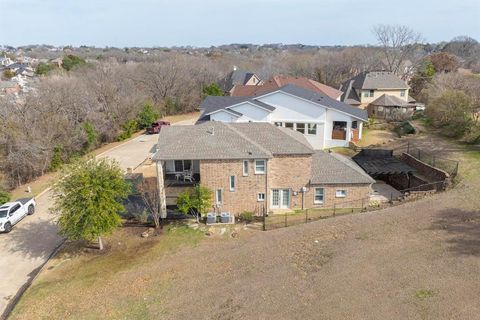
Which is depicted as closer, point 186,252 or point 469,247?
point 469,247

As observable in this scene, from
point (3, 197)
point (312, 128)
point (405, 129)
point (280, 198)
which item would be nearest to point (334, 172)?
point (280, 198)

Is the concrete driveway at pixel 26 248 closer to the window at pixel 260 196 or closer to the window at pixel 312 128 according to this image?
the window at pixel 260 196

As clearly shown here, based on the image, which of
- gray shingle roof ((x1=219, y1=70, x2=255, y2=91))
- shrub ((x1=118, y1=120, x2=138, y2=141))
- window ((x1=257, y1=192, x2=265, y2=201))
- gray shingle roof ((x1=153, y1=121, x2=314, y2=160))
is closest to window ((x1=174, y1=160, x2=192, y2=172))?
gray shingle roof ((x1=153, y1=121, x2=314, y2=160))

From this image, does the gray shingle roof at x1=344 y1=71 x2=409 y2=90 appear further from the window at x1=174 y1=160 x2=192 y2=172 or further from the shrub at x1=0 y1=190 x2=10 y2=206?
the shrub at x1=0 y1=190 x2=10 y2=206

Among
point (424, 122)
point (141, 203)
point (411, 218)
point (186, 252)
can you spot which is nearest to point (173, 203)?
point (141, 203)

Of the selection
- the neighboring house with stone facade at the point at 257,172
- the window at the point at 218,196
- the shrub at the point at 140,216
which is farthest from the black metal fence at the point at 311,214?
the shrub at the point at 140,216

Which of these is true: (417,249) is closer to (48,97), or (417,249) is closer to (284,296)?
(284,296)

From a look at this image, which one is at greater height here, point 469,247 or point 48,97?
point 48,97
